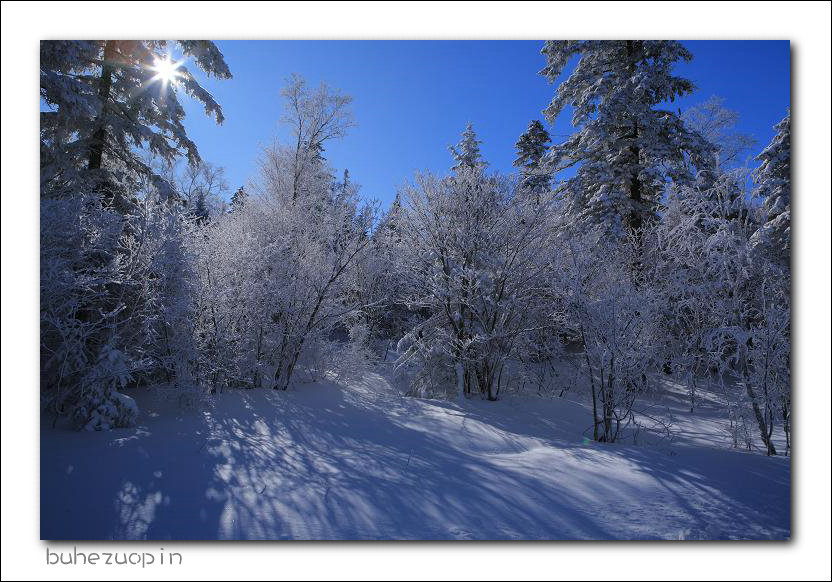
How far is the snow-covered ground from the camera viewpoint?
3033 millimetres

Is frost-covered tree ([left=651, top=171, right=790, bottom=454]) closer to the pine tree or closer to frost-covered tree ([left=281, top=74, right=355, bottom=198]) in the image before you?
the pine tree

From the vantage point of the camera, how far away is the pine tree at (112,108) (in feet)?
16.1

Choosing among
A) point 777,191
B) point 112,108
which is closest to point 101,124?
point 112,108

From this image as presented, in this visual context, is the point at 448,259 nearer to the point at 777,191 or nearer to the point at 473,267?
the point at 473,267

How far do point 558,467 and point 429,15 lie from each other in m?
4.87

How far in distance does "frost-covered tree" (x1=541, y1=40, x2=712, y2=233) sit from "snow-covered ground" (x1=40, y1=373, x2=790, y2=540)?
7133 mm

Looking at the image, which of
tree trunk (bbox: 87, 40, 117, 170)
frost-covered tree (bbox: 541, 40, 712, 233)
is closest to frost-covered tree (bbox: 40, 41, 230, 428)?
tree trunk (bbox: 87, 40, 117, 170)

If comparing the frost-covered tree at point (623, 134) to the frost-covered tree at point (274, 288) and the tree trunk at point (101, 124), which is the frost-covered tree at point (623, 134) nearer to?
the frost-covered tree at point (274, 288)

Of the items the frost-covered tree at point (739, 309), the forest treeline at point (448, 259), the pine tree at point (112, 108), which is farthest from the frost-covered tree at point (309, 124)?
the frost-covered tree at point (739, 309)

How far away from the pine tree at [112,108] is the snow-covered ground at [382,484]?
375 centimetres

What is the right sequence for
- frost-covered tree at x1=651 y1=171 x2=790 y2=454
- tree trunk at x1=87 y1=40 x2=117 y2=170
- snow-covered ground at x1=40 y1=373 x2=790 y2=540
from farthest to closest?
tree trunk at x1=87 y1=40 x2=117 y2=170 < frost-covered tree at x1=651 y1=171 x2=790 y2=454 < snow-covered ground at x1=40 y1=373 x2=790 y2=540

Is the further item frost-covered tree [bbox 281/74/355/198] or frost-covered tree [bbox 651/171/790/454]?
frost-covered tree [bbox 281/74/355/198]

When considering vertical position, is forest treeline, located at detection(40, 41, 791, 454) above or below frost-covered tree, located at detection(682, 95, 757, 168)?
below
